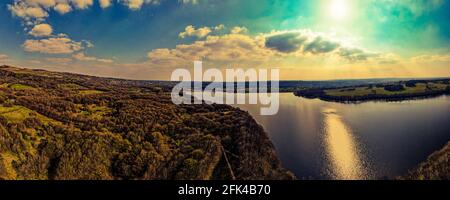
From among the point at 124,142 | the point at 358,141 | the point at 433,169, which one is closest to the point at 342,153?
the point at 358,141

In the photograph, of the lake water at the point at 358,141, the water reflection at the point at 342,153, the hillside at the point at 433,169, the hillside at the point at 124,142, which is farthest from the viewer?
the lake water at the point at 358,141

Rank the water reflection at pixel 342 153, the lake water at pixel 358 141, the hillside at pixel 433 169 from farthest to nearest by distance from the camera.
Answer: the lake water at pixel 358 141 < the water reflection at pixel 342 153 < the hillside at pixel 433 169

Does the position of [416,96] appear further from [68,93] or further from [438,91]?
[68,93]

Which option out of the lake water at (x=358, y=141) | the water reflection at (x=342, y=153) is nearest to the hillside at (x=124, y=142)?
the lake water at (x=358, y=141)

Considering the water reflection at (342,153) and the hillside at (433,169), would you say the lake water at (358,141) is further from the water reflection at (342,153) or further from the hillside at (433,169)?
the hillside at (433,169)

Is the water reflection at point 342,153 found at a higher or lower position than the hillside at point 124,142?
lower

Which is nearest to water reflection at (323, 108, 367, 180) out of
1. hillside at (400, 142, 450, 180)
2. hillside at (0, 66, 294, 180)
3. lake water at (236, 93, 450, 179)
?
lake water at (236, 93, 450, 179)
